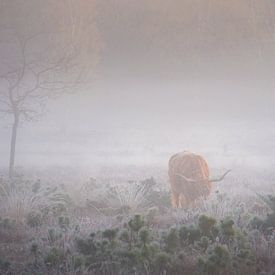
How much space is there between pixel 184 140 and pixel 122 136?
3.69 metres

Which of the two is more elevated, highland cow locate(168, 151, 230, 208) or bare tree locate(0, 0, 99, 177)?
bare tree locate(0, 0, 99, 177)

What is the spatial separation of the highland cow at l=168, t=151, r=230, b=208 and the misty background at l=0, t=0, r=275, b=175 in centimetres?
1258

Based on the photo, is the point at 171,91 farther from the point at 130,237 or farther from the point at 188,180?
the point at 130,237

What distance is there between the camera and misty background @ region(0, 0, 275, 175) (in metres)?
27.2

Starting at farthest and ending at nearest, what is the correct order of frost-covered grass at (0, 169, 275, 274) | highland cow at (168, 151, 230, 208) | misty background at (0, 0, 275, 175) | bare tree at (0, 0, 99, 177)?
misty background at (0, 0, 275, 175), bare tree at (0, 0, 99, 177), highland cow at (168, 151, 230, 208), frost-covered grass at (0, 169, 275, 274)

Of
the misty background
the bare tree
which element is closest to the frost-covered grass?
the bare tree

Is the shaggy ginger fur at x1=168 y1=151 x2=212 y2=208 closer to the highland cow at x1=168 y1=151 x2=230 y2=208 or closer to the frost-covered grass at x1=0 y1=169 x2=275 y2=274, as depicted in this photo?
the highland cow at x1=168 y1=151 x2=230 y2=208

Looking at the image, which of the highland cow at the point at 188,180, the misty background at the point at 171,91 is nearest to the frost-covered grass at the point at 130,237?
the highland cow at the point at 188,180

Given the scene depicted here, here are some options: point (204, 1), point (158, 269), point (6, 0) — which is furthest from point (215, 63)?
point (158, 269)

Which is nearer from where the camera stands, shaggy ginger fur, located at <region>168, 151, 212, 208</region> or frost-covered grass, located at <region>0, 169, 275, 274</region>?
frost-covered grass, located at <region>0, 169, 275, 274</region>

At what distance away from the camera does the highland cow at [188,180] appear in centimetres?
1025

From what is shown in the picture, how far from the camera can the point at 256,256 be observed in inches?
249

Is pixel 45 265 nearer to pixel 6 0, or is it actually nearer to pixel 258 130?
pixel 6 0

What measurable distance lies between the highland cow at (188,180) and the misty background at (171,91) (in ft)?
41.3
